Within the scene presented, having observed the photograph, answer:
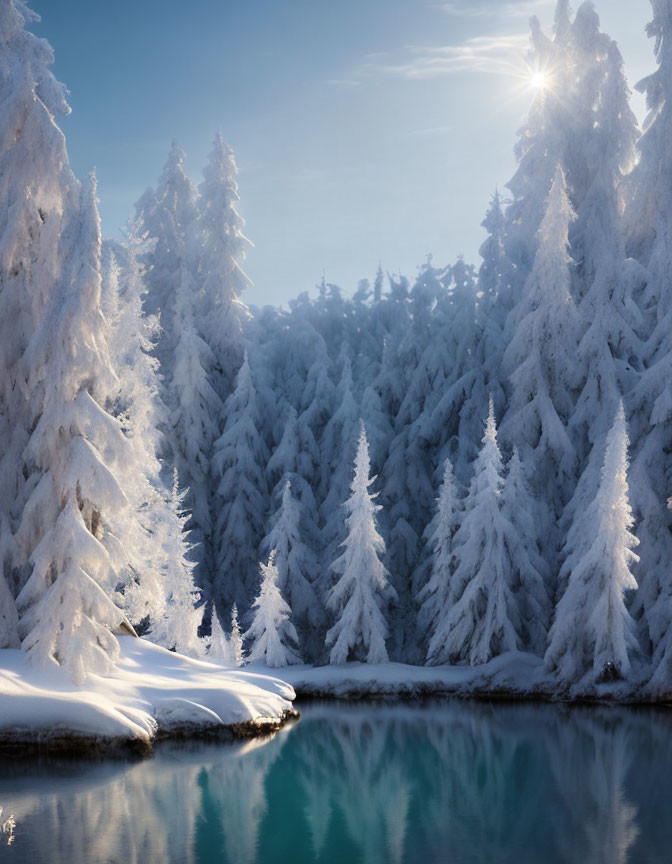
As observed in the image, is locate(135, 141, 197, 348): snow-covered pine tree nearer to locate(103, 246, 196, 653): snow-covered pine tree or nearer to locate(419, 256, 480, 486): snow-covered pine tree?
locate(103, 246, 196, 653): snow-covered pine tree

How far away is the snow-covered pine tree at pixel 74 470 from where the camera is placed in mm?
19578

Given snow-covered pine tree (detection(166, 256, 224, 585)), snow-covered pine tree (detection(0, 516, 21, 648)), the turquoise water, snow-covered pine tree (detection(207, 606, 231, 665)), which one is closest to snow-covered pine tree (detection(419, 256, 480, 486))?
snow-covered pine tree (detection(166, 256, 224, 585))

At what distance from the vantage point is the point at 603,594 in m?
27.8

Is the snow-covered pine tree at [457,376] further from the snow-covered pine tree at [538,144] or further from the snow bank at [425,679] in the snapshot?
the snow bank at [425,679]

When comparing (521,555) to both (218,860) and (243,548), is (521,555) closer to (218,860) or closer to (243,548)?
(243,548)

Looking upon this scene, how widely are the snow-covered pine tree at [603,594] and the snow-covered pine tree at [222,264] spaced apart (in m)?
20.9

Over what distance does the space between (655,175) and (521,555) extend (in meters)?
13.5

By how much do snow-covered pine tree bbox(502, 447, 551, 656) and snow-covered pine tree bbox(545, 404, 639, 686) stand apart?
8.20 feet

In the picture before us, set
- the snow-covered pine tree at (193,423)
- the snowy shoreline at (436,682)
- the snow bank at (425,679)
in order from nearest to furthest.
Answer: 1. the snowy shoreline at (436,682)
2. the snow bank at (425,679)
3. the snow-covered pine tree at (193,423)

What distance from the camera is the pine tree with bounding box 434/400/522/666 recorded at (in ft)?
102

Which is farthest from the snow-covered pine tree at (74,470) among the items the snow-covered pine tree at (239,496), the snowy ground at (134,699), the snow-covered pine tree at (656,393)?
the snow-covered pine tree at (239,496)

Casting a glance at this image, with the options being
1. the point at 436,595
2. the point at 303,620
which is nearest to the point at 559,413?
the point at 436,595

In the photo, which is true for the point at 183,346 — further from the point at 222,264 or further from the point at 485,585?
the point at 485,585

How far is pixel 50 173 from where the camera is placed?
72.4 feet
